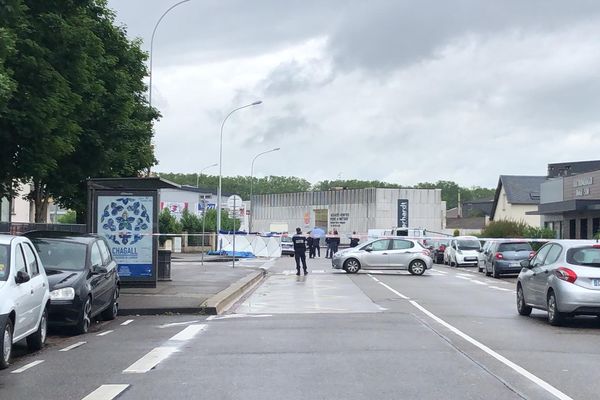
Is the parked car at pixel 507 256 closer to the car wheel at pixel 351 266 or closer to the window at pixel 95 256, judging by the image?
the car wheel at pixel 351 266

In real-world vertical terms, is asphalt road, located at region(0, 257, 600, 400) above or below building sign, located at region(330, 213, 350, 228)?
below

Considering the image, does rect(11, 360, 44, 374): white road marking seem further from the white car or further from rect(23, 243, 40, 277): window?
rect(23, 243, 40, 277): window

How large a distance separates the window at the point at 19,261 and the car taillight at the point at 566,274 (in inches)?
351

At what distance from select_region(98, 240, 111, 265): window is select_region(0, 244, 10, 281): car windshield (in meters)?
4.44

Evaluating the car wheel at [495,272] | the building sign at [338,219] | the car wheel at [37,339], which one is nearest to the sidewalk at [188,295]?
the car wheel at [37,339]

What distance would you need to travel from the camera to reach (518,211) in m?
76.7

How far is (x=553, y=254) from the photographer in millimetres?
15664

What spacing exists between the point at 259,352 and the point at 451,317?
5922 millimetres

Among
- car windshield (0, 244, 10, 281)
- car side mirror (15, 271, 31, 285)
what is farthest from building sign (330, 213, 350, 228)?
car side mirror (15, 271, 31, 285)

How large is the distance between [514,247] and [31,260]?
80.1 feet

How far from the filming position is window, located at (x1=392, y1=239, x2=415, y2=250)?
32938 millimetres

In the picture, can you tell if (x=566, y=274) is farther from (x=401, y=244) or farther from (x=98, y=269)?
(x=401, y=244)

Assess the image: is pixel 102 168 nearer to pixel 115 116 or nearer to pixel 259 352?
pixel 115 116

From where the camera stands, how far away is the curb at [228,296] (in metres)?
17.0
